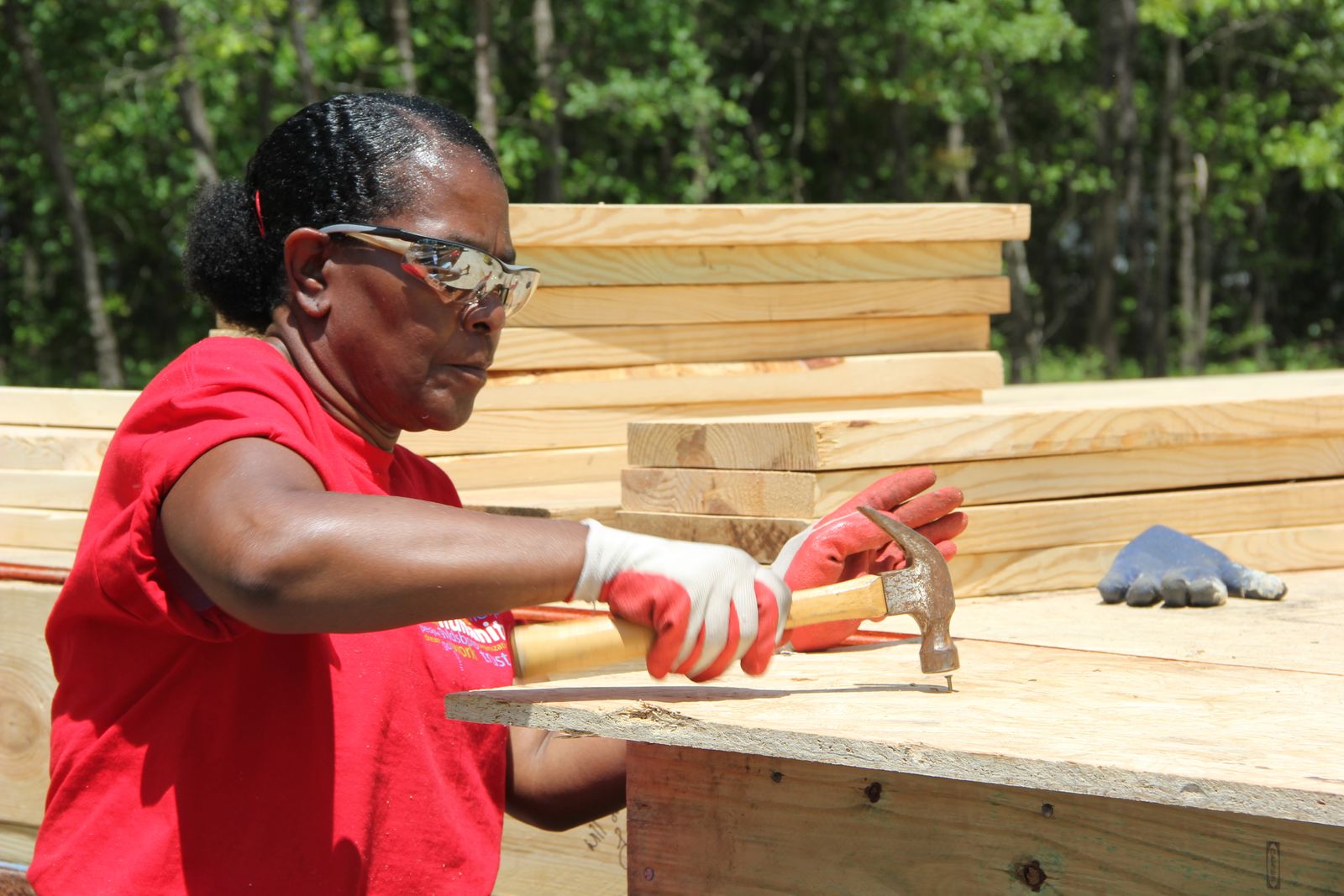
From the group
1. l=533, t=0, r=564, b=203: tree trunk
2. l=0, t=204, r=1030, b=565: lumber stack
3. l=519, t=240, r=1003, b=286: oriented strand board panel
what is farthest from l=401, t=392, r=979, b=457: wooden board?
l=533, t=0, r=564, b=203: tree trunk

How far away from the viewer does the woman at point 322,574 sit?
A: 5.16 ft

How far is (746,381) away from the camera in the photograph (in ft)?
14.2

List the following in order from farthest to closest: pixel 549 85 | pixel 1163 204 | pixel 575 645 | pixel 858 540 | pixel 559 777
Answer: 1. pixel 1163 204
2. pixel 549 85
3. pixel 559 777
4. pixel 858 540
5. pixel 575 645

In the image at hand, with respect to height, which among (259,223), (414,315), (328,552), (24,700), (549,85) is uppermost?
(549,85)

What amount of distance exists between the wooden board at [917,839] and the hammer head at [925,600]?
25 cm

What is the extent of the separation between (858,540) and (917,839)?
24.1 inches

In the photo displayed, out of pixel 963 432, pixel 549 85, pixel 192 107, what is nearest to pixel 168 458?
pixel 963 432

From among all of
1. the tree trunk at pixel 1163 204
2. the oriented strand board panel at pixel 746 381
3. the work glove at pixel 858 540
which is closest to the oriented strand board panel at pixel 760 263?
the oriented strand board panel at pixel 746 381

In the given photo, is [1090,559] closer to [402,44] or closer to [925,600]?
[925,600]

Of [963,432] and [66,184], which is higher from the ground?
[963,432]

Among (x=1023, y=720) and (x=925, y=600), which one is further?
(x=925, y=600)

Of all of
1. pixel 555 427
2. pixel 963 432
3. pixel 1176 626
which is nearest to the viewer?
pixel 1176 626

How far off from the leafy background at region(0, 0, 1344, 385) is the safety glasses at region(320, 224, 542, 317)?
47.4 feet

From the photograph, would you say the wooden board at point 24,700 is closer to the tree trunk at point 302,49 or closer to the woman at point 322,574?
the woman at point 322,574
